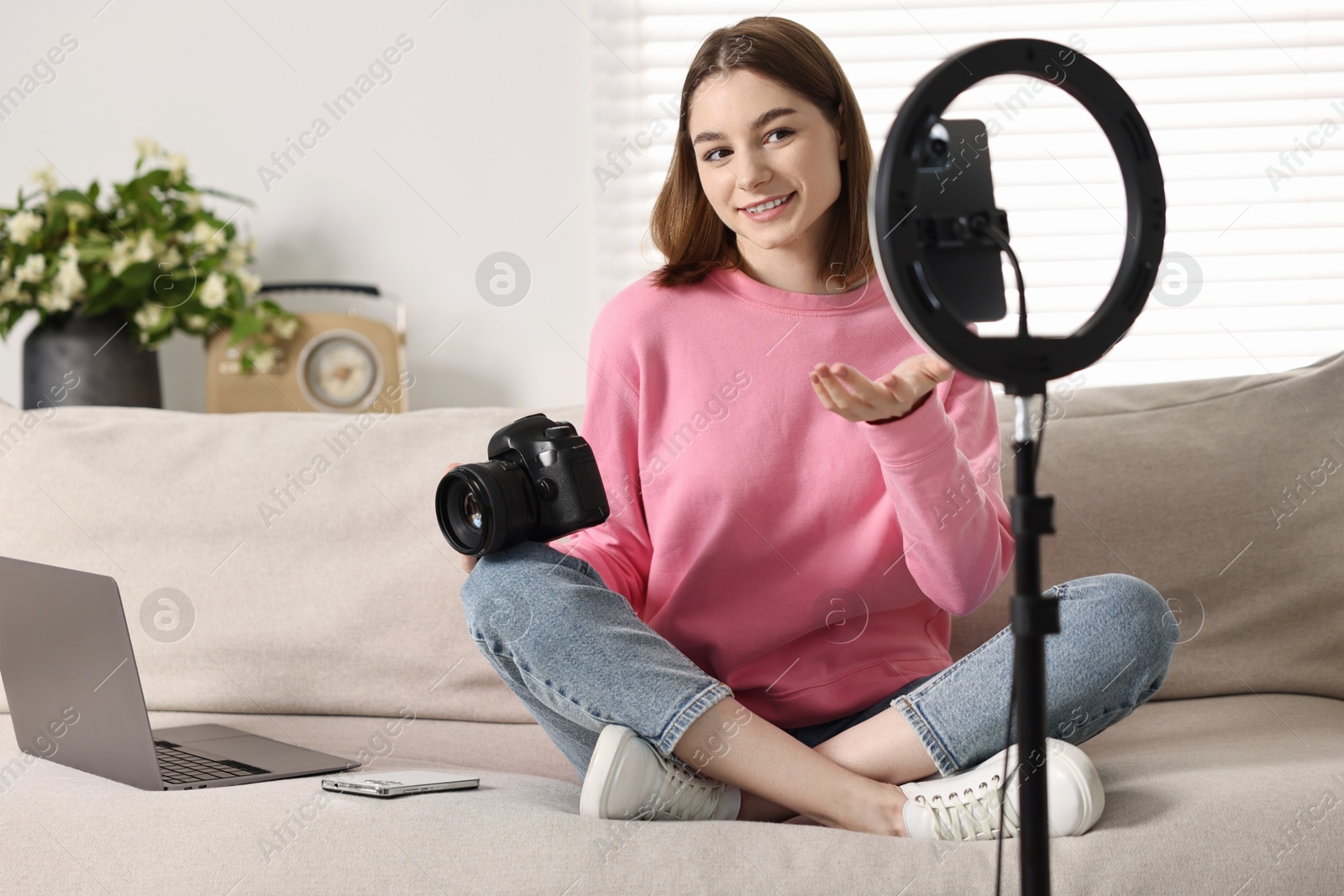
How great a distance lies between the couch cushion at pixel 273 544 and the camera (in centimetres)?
132

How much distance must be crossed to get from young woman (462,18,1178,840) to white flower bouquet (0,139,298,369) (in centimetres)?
91

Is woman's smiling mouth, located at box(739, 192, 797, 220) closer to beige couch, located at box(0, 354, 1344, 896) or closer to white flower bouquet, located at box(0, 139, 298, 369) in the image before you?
beige couch, located at box(0, 354, 1344, 896)

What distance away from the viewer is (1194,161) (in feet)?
6.25

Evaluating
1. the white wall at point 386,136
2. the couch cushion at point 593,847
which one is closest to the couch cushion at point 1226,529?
the couch cushion at point 593,847

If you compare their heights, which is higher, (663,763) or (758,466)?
(758,466)

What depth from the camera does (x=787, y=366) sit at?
1.14 metres

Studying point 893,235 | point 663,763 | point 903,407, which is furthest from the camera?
point 663,763

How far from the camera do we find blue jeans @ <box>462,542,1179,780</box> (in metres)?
0.90

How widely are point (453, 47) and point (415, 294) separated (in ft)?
1.45

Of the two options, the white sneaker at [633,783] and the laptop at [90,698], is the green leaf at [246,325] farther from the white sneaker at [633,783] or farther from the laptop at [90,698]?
the white sneaker at [633,783]

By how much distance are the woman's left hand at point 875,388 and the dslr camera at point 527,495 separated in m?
0.29

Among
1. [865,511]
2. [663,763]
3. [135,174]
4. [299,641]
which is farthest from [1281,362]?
[135,174]

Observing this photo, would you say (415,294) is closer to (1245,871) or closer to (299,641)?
(299,641)

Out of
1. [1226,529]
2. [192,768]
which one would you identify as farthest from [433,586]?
[1226,529]
